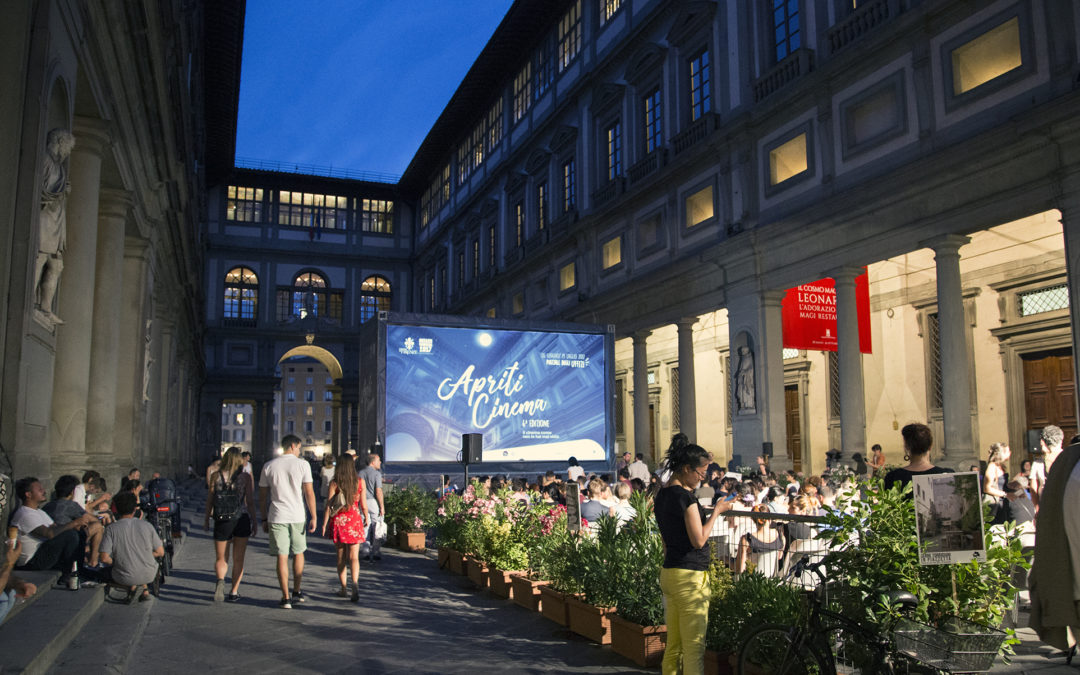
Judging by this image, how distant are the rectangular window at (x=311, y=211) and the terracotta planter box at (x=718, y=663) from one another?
151ft

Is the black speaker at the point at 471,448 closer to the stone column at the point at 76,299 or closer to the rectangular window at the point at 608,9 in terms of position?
the stone column at the point at 76,299

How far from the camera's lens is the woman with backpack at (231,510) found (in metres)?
9.50

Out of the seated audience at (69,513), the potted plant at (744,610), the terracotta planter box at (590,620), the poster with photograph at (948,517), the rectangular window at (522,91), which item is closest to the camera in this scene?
the poster with photograph at (948,517)

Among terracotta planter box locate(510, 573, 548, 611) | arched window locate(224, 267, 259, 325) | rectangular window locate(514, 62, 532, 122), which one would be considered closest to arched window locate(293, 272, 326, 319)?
arched window locate(224, 267, 259, 325)

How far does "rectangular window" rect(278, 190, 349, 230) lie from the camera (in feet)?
162

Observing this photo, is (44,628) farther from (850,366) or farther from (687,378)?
(687,378)

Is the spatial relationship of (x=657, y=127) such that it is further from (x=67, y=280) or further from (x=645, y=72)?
(x=67, y=280)

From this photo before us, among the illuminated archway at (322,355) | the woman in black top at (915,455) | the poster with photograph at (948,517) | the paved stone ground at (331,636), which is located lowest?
the paved stone ground at (331,636)

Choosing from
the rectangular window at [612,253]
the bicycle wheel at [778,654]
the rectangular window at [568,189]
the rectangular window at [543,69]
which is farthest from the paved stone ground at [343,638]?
the rectangular window at [543,69]

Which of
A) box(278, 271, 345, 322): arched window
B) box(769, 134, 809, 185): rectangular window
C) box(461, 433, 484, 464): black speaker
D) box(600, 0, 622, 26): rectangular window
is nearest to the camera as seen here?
box(461, 433, 484, 464): black speaker

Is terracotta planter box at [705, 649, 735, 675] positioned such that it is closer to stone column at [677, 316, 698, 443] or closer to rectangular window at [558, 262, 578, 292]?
stone column at [677, 316, 698, 443]

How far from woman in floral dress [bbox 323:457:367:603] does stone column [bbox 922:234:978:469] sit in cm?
1000

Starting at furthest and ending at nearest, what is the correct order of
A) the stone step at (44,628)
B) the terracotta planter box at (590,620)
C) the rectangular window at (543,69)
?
the rectangular window at (543,69) → the terracotta planter box at (590,620) → the stone step at (44,628)

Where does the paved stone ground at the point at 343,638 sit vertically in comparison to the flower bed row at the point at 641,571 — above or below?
below
